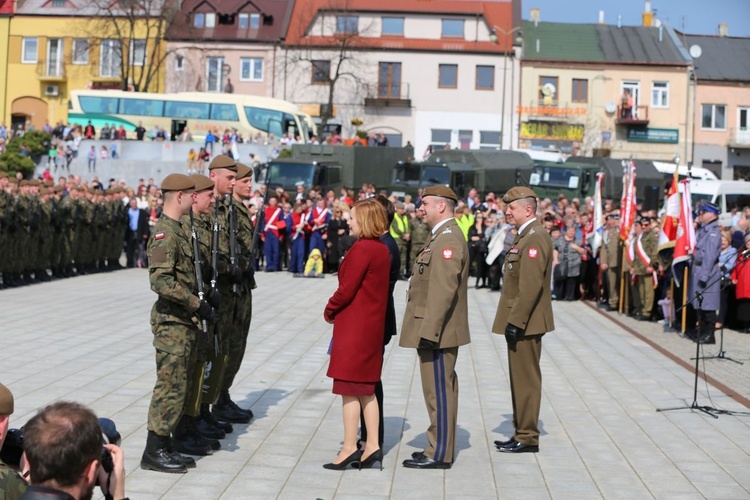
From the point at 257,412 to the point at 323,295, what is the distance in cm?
1235

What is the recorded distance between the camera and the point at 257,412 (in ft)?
34.1

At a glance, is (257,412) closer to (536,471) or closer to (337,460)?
(337,460)

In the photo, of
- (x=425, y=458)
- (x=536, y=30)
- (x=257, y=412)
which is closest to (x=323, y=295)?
(x=257, y=412)

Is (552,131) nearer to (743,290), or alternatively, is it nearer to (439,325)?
(743,290)

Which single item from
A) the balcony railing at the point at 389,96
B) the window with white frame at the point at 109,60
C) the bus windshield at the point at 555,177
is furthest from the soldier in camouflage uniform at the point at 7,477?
the window with white frame at the point at 109,60

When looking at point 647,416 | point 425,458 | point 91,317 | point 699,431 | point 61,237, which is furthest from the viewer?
point 61,237

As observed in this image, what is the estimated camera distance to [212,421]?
936 cm

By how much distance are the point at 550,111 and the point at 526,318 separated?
59.2 metres

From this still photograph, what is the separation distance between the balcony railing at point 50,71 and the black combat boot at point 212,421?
2464 inches

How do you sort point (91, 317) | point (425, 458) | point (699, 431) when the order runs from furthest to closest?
point (91, 317) → point (699, 431) → point (425, 458)

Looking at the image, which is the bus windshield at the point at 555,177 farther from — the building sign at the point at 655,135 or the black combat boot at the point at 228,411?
the black combat boot at the point at 228,411

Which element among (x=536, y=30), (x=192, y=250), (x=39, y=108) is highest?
(x=536, y=30)

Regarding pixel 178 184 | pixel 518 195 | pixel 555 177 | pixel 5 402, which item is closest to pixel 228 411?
pixel 178 184

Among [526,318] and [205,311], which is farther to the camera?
[526,318]
